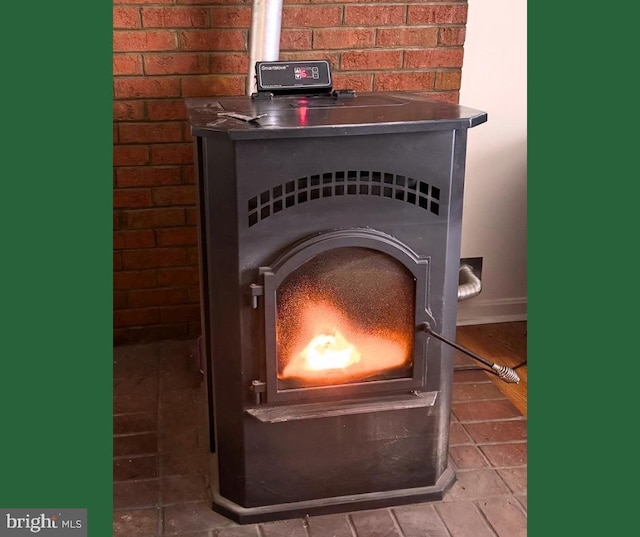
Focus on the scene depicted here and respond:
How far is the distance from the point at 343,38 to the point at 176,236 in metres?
0.86

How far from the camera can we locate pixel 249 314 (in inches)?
66.4

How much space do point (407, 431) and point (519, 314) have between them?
1211 millimetres

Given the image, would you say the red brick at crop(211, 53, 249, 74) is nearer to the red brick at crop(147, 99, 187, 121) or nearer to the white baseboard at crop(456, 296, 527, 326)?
the red brick at crop(147, 99, 187, 121)

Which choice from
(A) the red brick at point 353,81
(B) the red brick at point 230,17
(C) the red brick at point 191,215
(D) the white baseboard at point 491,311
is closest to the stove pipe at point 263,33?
(B) the red brick at point 230,17

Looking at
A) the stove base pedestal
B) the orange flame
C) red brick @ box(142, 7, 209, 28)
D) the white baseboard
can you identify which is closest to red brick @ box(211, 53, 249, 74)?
red brick @ box(142, 7, 209, 28)

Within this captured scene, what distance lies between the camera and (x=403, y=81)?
2570 mm

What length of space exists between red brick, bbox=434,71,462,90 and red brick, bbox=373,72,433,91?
0.02 meters

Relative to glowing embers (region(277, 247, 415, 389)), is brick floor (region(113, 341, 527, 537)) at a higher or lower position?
lower

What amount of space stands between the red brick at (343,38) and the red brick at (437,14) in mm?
145

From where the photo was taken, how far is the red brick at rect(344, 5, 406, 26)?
97.2 inches

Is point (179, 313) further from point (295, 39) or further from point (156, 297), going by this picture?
point (295, 39)

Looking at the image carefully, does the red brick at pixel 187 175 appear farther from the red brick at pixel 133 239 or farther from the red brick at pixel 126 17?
the red brick at pixel 126 17

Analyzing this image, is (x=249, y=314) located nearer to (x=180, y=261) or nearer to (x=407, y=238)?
(x=407, y=238)

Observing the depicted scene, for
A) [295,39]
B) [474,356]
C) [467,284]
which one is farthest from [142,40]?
[474,356]
